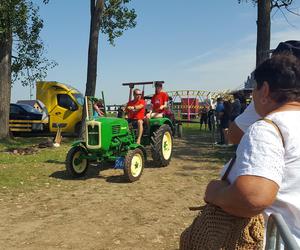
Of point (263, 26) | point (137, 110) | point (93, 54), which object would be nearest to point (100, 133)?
point (137, 110)

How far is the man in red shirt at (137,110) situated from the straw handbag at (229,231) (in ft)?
27.9

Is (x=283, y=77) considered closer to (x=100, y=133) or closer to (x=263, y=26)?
(x=100, y=133)

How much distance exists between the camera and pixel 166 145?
11148mm

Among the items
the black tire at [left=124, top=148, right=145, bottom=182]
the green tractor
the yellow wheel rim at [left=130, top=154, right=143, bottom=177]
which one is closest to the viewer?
the black tire at [left=124, top=148, right=145, bottom=182]

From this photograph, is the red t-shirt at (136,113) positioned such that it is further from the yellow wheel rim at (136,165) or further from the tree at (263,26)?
the tree at (263,26)

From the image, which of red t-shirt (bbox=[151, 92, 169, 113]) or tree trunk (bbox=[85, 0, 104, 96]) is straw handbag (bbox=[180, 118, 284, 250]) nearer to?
red t-shirt (bbox=[151, 92, 169, 113])

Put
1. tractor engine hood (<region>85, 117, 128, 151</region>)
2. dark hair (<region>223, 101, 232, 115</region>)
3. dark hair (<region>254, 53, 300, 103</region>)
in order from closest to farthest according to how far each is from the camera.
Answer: dark hair (<region>254, 53, 300, 103</region>) → tractor engine hood (<region>85, 117, 128, 151</region>) → dark hair (<region>223, 101, 232, 115</region>)

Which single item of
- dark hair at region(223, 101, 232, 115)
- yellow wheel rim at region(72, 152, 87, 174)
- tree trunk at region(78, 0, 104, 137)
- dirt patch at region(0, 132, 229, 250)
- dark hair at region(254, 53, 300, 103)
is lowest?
dirt patch at region(0, 132, 229, 250)

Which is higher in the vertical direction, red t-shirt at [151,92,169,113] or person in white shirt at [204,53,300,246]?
red t-shirt at [151,92,169,113]

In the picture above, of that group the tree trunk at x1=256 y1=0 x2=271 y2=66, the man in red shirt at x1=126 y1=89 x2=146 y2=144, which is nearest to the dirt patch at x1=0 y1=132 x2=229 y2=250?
the man in red shirt at x1=126 y1=89 x2=146 y2=144

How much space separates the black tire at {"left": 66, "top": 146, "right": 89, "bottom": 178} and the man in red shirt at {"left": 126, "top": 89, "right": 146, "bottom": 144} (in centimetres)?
139

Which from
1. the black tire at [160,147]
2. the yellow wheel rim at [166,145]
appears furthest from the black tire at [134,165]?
the yellow wheel rim at [166,145]

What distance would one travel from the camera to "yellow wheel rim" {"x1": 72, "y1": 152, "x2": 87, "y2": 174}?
9522mm

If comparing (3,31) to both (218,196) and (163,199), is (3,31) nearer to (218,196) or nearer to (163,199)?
(163,199)
